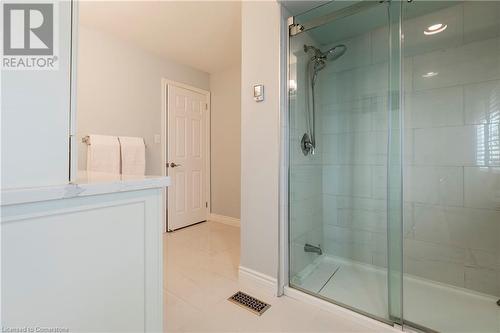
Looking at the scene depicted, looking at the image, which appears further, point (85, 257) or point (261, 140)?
point (261, 140)

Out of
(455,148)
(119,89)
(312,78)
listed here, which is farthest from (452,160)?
(119,89)

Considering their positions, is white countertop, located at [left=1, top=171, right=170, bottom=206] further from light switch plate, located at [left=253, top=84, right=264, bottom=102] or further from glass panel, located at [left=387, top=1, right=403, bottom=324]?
glass panel, located at [left=387, top=1, right=403, bottom=324]

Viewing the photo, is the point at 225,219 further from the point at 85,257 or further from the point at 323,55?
the point at 85,257

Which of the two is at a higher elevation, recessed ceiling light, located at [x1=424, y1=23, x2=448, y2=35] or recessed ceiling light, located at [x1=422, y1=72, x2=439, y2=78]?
recessed ceiling light, located at [x1=424, y1=23, x2=448, y2=35]

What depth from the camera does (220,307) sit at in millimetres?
1572

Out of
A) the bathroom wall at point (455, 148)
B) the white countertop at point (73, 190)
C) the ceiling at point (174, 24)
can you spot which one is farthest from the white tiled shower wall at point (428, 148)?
the white countertop at point (73, 190)

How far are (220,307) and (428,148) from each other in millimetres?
1916

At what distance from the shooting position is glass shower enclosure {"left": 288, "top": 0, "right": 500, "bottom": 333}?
1.62 m

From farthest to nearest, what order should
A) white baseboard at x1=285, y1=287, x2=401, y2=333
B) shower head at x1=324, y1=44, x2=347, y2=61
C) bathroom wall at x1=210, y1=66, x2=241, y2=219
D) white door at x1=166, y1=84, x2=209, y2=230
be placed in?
bathroom wall at x1=210, y1=66, x2=241, y2=219 < white door at x1=166, y1=84, x2=209, y2=230 < shower head at x1=324, y1=44, x2=347, y2=61 < white baseboard at x1=285, y1=287, x2=401, y2=333

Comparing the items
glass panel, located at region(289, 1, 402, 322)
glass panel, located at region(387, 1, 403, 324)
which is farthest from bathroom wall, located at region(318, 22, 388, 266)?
glass panel, located at region(387, 1, 403, 324)

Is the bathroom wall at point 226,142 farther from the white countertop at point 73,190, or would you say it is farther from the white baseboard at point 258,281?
the white countertop at point 73,190

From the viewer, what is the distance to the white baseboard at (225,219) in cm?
346

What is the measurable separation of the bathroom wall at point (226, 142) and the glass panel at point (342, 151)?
4.77 ft

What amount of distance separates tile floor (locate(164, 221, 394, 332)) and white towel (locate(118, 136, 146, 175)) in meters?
1.02
